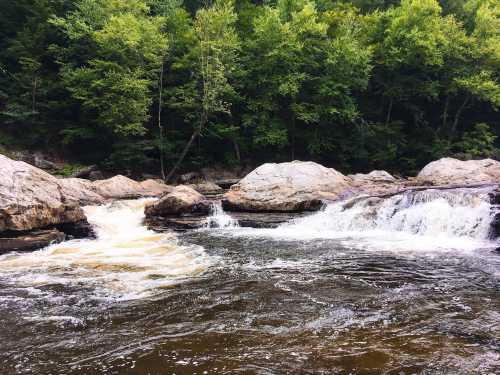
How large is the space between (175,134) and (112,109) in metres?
4.83

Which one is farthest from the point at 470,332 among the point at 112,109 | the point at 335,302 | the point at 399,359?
the point at 112,109

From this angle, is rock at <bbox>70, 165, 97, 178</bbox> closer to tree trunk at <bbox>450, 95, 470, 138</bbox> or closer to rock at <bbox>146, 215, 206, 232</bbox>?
rock at <bbox>146, 215, 206, 232</bbox>

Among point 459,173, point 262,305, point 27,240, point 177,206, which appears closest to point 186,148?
point 177,206

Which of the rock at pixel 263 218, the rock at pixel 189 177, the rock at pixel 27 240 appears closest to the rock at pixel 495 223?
the rock at pixel 263 218

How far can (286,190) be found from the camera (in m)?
14.3

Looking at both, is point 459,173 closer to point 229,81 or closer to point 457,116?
point 457,116

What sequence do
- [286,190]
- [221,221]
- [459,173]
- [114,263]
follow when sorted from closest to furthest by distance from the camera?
[114,263] < [221,221] < [286,190] < [459,173]

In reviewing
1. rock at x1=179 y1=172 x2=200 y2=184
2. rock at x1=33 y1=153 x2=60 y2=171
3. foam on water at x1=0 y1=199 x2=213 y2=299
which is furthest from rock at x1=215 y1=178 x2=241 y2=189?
foam on water at x1=0 y1=199 x2=213 y2=299

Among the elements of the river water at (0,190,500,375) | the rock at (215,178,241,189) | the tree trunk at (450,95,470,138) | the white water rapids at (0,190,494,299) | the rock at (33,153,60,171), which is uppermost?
the tree trunk at (450,95,470,138)

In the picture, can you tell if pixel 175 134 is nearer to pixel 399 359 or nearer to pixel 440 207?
pixel 440 207

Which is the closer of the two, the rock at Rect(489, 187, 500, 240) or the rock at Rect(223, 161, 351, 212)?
the rock at Rect(489, 187, 500, 240)

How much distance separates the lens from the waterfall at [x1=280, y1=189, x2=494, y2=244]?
10.2 metres

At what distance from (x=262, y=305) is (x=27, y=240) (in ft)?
23.1

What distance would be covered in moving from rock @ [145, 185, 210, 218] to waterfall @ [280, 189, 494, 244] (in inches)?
126
